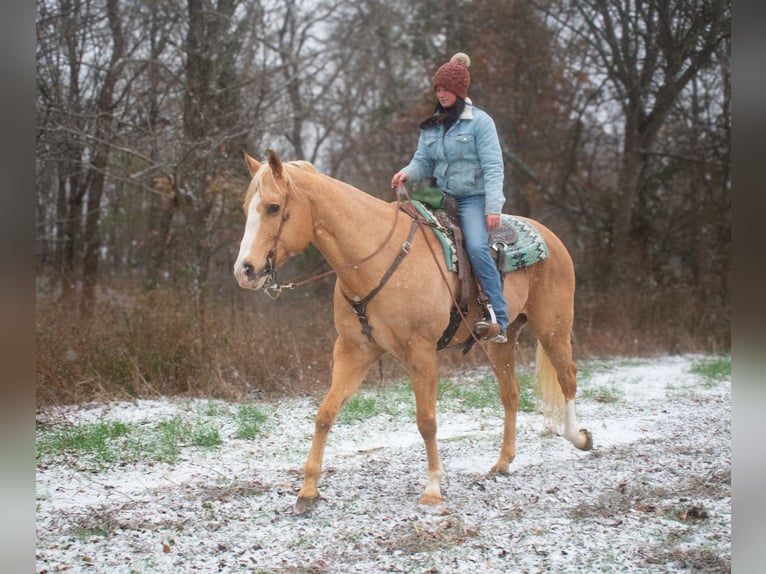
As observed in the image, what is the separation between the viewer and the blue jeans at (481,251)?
4273mm

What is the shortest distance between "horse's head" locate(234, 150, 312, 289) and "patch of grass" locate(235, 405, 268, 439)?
2.27 m

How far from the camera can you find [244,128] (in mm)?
8742

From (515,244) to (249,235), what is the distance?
6.75ft

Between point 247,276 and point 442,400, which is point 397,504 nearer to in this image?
point 247,276

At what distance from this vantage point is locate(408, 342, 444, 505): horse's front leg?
397cm

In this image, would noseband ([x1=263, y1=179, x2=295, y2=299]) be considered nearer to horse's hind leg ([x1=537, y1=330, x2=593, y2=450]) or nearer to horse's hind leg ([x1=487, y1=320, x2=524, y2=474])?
horse's hind leg ([x1=487, y1=320, x2=524, y2=474])

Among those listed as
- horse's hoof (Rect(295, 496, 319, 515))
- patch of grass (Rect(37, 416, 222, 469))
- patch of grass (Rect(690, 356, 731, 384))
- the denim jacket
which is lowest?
patch of grass (Rect(37, 416, 222, 469))

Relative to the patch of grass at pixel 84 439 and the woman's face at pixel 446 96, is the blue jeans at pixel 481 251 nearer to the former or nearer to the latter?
the woman's face at pixel 446 96

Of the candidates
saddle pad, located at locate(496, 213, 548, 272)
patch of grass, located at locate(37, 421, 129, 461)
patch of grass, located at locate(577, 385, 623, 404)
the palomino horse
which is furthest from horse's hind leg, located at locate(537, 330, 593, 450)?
patch of grass, located at locate(37, 421, 129, 461)

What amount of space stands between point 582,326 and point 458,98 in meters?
8.06

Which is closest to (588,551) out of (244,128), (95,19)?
(244,128)

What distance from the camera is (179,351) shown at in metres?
7.29

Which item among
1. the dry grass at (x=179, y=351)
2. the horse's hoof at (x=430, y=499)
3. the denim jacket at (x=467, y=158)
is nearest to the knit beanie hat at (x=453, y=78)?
the denim jacket at (x=467, y=158)

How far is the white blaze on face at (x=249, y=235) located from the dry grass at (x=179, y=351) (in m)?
3.54
